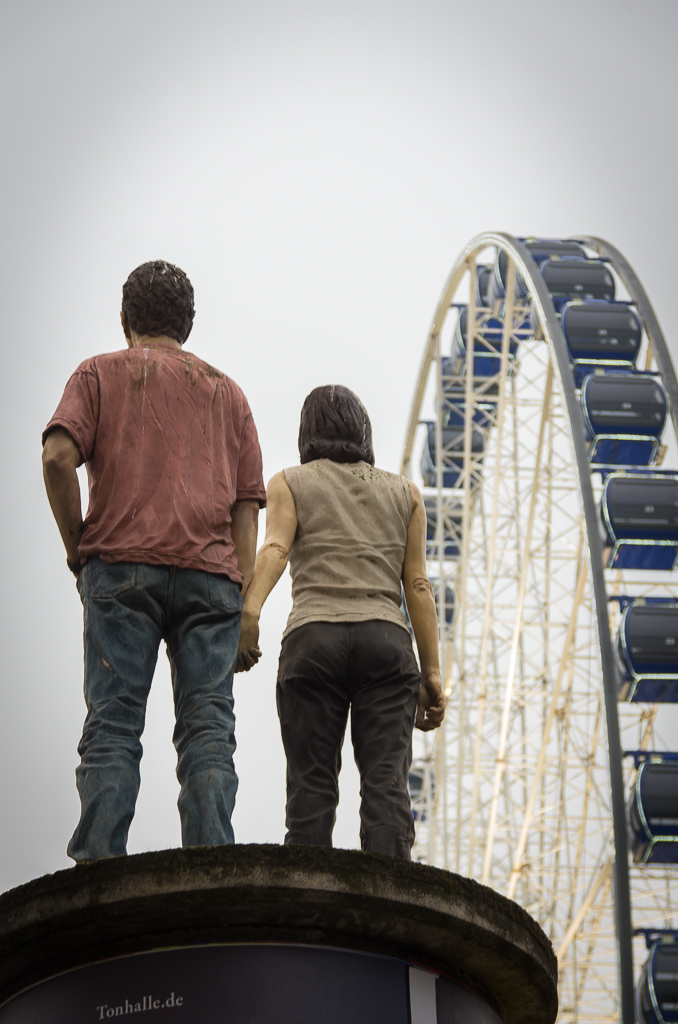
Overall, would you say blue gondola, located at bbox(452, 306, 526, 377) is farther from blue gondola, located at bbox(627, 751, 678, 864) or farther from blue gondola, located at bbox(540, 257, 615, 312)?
blue gondola, located at bbox(627, 751, 678, 864)

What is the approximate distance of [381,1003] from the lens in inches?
131

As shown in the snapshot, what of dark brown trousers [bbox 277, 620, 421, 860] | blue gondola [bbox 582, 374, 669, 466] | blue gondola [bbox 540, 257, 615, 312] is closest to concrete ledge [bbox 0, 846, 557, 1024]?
dark brown trousers [bbox 277, 620, 421, 860]

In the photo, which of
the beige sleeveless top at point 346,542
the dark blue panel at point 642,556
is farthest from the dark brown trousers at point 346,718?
the dark blue panel at point 642,556

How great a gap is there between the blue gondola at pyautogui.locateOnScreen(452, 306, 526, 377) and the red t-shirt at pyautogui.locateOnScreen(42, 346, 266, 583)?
69.5ft

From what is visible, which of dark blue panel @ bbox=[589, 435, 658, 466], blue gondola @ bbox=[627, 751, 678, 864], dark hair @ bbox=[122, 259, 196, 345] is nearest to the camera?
dark hair @ bbox=[122, 259, 196, 345]

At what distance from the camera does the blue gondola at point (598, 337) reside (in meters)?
19.2

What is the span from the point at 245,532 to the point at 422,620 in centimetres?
76

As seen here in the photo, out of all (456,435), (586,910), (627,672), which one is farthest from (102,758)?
(456,435)

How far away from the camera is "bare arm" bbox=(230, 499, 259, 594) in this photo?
170 inches

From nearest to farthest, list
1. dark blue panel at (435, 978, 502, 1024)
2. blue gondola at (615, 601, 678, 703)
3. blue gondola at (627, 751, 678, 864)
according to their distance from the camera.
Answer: dark blue panel at (435, 978, 502, 1024)
blue gondola at (627, 751, 678, 864)
blue gondola at (615, 601, 678, 703)

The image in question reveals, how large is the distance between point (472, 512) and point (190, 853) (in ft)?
83.1

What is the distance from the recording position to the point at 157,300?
4438 mm

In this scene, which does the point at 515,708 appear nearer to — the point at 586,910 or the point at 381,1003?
the point at 586,910

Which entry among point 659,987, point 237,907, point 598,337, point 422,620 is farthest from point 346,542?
point 598,337
